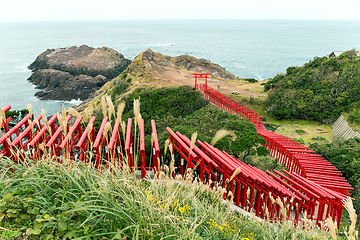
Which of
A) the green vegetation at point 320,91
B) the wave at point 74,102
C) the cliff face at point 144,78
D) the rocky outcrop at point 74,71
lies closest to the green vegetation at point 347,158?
the green vegetation at point 320,91

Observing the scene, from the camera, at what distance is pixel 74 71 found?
56688 mm

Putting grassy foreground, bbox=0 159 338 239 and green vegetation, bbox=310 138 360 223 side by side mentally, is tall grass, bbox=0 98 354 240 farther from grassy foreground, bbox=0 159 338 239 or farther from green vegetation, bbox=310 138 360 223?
green vegetation, bbox=310 138 360 223

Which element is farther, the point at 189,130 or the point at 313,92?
the point at 313,92

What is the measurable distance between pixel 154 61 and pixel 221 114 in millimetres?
22784

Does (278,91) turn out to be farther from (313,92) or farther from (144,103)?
(144,103)

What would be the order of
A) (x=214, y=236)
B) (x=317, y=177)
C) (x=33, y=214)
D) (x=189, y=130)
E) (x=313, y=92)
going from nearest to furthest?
(x=33, y=214)
(x=214, y=236)
(x=317, y=177)
(x=189, y=130)
(x=313, y=92)

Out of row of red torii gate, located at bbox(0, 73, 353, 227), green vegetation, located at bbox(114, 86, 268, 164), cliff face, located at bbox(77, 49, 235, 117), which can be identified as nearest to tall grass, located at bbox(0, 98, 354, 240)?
row of red torii gate, located at bbox(0, 73, 353, 227)

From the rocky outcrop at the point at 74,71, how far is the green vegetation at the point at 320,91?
35.1 meters

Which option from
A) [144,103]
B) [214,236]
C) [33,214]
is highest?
[33,214]

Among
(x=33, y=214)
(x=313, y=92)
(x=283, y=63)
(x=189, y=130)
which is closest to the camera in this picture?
(x=33, y=214)

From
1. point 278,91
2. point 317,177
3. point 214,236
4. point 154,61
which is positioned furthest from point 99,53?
point 214,236

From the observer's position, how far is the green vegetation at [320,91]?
21453 mm

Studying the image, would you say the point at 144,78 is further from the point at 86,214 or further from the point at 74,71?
the point at 74,71

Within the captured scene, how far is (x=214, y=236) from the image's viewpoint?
3105 mm
